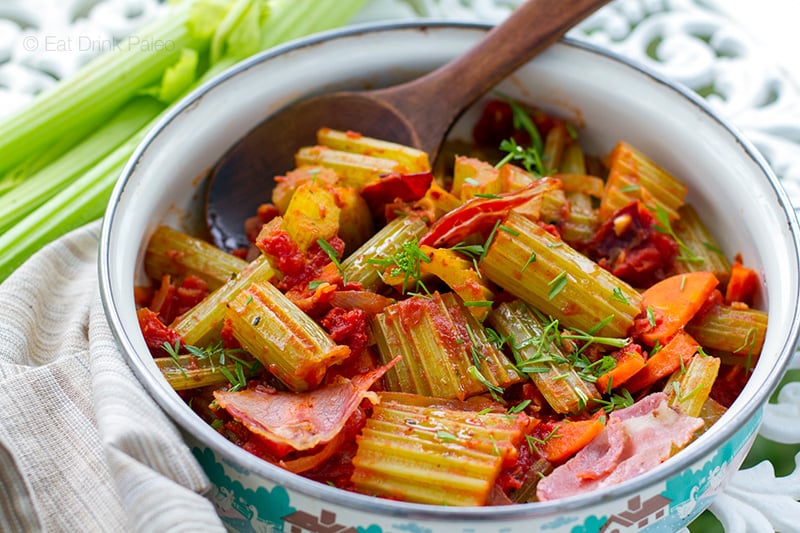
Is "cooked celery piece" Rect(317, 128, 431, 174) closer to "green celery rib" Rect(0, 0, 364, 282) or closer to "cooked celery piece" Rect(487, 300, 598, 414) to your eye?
"cooked celery piece" Rect(487, 300, 598, 414)

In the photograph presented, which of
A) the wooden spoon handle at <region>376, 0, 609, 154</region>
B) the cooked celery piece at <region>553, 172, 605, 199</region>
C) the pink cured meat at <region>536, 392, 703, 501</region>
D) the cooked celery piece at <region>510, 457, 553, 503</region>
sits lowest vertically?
the cooked celery piece at <region>510, 457, 553, 503</region>

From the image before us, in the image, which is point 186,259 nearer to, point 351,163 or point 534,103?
point 351,163

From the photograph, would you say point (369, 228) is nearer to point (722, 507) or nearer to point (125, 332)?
point (125, 332)

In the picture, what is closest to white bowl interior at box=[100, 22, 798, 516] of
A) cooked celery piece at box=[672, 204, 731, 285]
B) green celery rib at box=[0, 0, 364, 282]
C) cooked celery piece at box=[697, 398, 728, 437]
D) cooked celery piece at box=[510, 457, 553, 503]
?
cooked celery piece at box=[672, 204, 731, 285]

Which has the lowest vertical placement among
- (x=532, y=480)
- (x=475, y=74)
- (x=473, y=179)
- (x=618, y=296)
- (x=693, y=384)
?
(x=532, y=480)

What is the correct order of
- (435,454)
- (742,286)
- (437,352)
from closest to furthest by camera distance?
(435,454)
(437,352)
(742,286)

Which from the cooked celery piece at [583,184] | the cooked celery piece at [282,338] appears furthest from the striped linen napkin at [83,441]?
the cooked celery piece at [583,184]

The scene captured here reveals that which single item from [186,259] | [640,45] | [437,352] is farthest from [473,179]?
[640,45]
